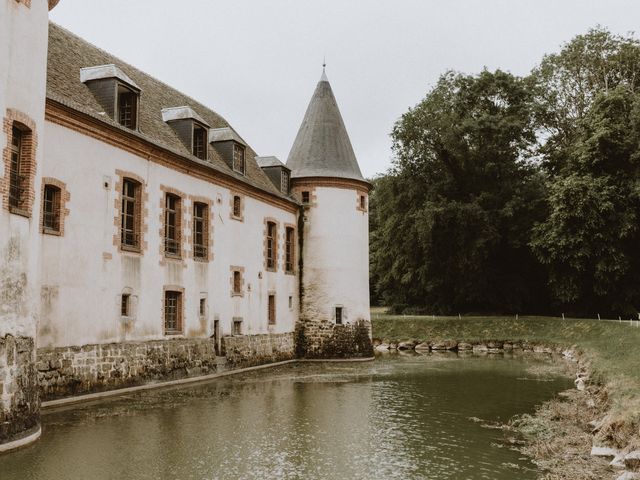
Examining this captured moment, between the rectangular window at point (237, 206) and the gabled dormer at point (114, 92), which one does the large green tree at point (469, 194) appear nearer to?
the rectangular window at point (237, 206)

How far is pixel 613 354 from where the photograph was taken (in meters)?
17.9

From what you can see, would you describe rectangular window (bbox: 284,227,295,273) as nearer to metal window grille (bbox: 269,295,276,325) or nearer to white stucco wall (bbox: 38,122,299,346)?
metal window grille (bbox: 269,295,276,325)

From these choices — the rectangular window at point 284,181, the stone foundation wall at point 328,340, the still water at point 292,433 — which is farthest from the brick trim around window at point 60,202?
the stone foundation wall at point 328,340

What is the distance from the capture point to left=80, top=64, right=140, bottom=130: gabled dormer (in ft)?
51.0

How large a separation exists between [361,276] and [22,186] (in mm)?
17143

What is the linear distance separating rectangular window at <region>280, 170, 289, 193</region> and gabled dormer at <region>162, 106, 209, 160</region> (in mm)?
5503

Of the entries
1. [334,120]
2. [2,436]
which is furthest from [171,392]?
[334,120]

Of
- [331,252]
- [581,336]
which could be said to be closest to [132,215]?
[331,252]

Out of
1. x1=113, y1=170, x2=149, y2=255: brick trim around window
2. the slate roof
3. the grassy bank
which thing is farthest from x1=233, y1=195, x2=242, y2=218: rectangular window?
the grassy bank

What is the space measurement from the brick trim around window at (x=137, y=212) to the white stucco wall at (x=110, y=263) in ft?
0.36

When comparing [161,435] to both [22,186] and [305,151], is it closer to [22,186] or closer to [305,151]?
[22,186]

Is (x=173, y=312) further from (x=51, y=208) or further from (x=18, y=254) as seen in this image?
(x=18, y=254)

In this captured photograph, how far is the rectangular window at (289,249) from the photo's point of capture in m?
24.8

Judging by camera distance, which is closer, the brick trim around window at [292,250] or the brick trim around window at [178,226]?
the brick trim around window at [178,226]
